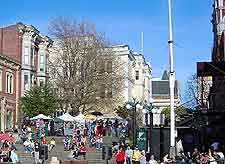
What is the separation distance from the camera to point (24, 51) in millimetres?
65938

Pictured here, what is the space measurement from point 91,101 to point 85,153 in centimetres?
2215

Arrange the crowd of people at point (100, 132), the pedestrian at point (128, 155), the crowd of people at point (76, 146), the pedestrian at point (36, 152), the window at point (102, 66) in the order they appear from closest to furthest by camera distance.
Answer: the pedestrian at point (128, 155), the pedestrian at point (36, 152), the crowd of people at point (76, 146), the crowd of people at point (100, 132), the window at point (102, 66)

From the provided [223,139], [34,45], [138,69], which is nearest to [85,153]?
[223,139]

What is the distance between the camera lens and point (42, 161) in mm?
32594

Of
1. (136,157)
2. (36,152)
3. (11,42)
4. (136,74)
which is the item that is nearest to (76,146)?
(36,152)

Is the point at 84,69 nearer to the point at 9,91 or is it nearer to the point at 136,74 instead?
the point at 9,91

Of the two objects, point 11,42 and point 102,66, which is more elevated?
point 11,42

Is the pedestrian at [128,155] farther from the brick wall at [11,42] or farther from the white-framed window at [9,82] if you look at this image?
the brick wall at [11,42]

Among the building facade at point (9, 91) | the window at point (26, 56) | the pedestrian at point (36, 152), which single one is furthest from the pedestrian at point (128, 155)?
the window at point (26, 56)

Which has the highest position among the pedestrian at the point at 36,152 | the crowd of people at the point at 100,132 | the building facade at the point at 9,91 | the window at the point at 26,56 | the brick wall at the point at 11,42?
the brick wall at the point at 11,42

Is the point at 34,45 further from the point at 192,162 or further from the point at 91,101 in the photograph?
the point at 192,162

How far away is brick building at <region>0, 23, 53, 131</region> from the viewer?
214 feet

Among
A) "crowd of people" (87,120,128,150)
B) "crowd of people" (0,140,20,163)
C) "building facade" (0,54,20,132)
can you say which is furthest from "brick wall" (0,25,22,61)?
"crowd of people" (0,140,20,163)

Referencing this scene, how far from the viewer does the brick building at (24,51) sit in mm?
65188
